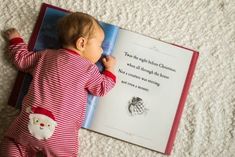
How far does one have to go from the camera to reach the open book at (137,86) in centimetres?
78

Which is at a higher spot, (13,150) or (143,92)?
(143,92)

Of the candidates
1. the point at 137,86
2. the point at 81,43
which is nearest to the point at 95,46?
the point at 81,43

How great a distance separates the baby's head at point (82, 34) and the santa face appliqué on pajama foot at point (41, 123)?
0.15 metres

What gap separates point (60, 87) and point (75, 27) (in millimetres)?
127

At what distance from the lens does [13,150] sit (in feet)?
2.30

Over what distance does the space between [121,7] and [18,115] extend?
1.10 feet

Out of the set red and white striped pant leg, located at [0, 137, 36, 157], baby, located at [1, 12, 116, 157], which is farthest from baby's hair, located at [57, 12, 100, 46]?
red and white striped pant leg, located at [0, 137, 36, 157]

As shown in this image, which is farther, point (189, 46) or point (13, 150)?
point (189, 46)

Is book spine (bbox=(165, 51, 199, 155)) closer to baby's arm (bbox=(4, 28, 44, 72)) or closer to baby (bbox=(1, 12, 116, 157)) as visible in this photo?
baby (bbox=(1, 12, 116, 157))

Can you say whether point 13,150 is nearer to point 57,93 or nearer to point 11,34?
point 57,93

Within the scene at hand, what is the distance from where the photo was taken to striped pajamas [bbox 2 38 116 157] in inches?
27.6

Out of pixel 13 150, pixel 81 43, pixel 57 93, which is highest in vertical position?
pixel 81 43

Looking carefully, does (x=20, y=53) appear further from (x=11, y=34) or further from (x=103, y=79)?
(x=103, y=79)

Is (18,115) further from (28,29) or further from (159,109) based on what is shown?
(159,109)
